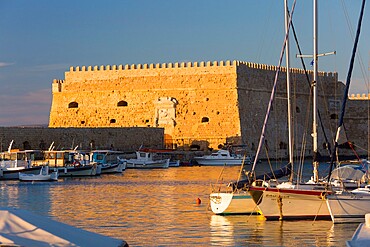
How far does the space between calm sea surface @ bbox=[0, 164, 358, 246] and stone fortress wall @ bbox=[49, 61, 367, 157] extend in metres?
13.8

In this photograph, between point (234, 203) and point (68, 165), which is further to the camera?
point (68, 165)

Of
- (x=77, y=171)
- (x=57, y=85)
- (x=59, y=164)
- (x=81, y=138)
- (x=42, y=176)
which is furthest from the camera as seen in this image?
(x=57, y=85)

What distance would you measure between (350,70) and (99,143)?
2673 centimetres

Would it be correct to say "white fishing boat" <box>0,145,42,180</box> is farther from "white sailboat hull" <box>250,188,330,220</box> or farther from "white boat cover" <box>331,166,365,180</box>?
"white sailboat hull" <box>250,188,330,220</box>

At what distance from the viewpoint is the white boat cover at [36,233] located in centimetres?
785

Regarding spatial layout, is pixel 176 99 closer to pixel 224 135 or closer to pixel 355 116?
pixel 224 135

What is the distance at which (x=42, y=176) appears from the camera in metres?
29.4

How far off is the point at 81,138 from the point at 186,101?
5.82 m

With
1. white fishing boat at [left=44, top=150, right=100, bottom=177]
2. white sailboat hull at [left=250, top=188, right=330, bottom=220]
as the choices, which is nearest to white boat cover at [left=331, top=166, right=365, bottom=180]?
white sailboat hull at [left=250, top=188, right=330, bottom=220]

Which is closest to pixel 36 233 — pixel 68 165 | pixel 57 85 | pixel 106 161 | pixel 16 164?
pixel 16 164

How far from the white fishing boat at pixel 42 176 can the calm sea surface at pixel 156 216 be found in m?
0.35

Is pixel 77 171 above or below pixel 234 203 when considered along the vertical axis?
above

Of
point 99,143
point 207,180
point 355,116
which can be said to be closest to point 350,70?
point 207,180

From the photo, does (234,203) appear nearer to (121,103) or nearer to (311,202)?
(311,202)
